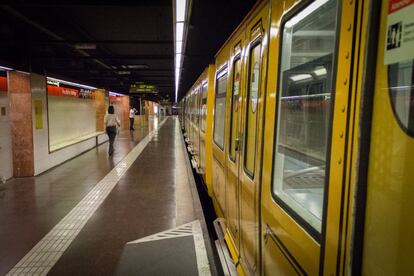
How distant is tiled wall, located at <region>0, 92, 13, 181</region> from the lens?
23.2 feet

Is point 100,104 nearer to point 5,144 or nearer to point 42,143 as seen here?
point 42,143

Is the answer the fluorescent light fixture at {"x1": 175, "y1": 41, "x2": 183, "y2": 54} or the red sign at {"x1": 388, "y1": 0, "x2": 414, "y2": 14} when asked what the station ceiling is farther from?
the red sign at {"x1": 388, "y1": 0, "x2": 414, "y2": 14}

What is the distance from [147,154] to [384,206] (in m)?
10.9

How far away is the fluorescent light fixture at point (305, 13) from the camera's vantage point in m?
1.50

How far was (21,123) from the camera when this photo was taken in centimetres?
736

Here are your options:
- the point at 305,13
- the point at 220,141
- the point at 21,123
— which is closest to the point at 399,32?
the point at 305,13

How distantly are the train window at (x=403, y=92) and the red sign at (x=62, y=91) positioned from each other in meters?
10.0

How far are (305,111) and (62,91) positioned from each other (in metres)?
10.5

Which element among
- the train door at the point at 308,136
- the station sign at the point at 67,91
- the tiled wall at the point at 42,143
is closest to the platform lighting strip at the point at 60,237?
the tiled wall at the point at 42,143

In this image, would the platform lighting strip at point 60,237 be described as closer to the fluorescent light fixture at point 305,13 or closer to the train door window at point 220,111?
the train door window at point 220,111

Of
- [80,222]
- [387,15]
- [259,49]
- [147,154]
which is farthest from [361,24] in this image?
[147,154]

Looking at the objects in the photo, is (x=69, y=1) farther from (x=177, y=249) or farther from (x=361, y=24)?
(x=361, y=24)

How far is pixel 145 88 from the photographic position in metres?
17.4

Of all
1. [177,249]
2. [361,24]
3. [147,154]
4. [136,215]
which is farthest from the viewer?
[147,154]
